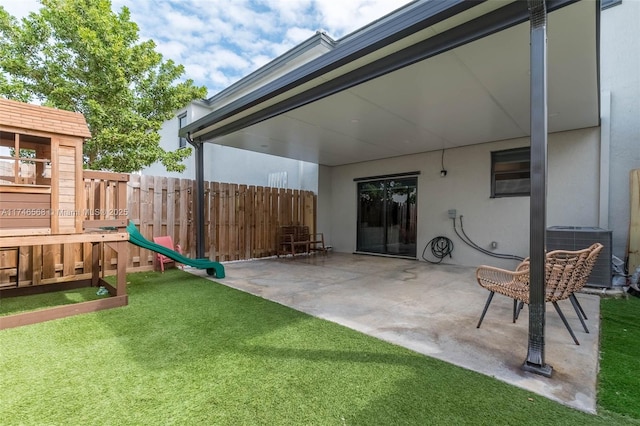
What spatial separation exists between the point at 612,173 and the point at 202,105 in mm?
10686

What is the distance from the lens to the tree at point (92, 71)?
6.87m

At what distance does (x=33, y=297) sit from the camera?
13.0 feet

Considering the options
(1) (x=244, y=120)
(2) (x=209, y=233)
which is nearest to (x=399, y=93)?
(1) (x=244, y=120)

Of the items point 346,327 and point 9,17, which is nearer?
point 346,327

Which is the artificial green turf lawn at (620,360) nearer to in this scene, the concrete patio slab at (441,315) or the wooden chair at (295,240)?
the concrete patio slab at (441,315)

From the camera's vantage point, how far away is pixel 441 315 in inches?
137

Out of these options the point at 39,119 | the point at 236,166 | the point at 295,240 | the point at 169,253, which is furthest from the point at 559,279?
the point at 236,166

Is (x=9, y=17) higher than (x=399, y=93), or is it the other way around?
(x=9, y=17)

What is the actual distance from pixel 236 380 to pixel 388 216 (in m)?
6.86

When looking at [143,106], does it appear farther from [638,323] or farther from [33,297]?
[638,323]

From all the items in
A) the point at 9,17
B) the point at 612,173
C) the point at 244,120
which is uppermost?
the point at 9,17

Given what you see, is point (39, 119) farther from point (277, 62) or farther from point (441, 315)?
point (277, 62)

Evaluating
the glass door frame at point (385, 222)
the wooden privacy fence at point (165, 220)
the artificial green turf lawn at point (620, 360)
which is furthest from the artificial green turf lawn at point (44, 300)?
the glass door frame at point (385, 222)

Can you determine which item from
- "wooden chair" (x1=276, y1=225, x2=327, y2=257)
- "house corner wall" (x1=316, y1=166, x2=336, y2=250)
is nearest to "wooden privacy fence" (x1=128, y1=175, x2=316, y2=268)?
"wooden chair" (x1=276, y1=225, x2=327, y2=257)
